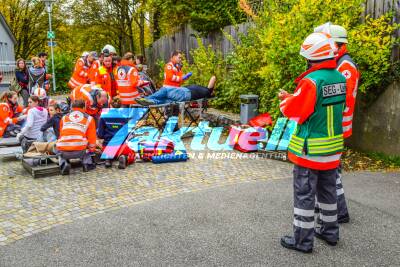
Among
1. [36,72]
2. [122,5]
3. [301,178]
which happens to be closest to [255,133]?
[301,178]

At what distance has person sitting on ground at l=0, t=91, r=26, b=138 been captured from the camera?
29.8ft

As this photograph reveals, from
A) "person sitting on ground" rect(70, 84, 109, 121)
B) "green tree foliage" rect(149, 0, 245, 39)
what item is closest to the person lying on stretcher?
"person sitting on ground" rect(70, 84, 109, 121)

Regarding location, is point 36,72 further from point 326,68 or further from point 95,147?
point 326,68

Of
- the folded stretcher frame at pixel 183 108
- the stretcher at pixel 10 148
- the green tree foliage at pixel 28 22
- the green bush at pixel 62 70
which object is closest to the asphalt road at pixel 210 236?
the stretcher at pixel 10 148

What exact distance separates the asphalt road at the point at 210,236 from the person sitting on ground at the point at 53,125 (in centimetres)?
317

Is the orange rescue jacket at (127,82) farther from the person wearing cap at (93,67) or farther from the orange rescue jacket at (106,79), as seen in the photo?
the person wearing cap at (93,67)

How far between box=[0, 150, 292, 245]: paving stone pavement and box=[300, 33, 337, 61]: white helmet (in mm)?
3172

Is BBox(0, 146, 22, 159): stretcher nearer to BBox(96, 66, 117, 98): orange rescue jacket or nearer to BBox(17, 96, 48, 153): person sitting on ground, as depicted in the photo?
→ BBox(17, 96, 48, 153): person sitting on ground

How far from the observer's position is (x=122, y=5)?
24969mm

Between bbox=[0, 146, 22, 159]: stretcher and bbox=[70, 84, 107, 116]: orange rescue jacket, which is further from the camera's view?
bbox=[70, 84, 107, 116]: orange rescue jacket

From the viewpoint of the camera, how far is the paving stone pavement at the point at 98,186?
5.52 meters

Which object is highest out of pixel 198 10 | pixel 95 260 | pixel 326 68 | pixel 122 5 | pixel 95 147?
pixel 122 5

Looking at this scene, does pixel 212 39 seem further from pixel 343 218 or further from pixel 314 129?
pixel 314 129

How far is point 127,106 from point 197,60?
13.4ft
